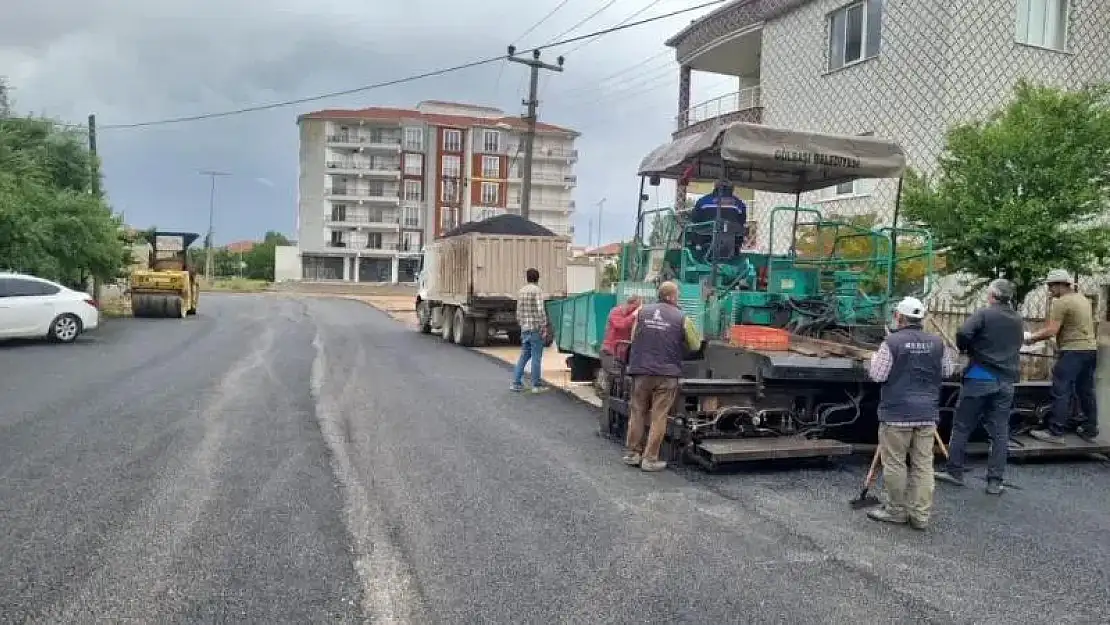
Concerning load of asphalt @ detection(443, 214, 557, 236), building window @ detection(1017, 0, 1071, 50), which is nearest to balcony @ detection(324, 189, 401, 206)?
load of asphalt @ detection(443, 214, 557, 236)

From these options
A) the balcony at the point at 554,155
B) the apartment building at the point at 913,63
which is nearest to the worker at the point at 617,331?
the apartment building at the point at 913,63

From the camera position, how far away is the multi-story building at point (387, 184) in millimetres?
84750

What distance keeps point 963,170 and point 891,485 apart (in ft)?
22.3

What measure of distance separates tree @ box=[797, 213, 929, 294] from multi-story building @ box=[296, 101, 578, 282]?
75469mm

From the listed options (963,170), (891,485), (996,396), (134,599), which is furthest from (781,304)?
(134,599)

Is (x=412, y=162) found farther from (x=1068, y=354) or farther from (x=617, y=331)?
(x=1068, y=354)

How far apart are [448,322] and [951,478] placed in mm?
15547

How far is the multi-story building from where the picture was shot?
8475 cm

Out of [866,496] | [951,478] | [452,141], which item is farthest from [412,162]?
[866,496]

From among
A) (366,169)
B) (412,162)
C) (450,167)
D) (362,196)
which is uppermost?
(412,162)

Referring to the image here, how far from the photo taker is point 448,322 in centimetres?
2180

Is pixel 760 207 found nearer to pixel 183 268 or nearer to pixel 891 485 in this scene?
pixel 891 485

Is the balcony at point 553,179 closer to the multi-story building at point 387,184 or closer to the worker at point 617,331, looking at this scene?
the multi-story building at point 387,184

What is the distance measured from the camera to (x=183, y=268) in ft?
99.8
